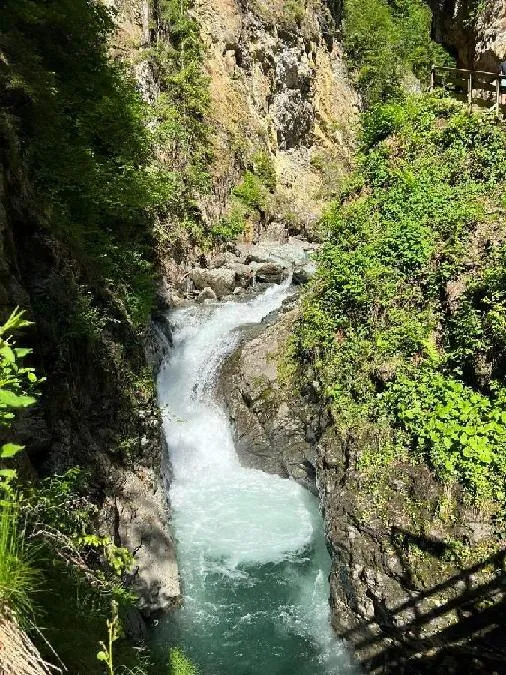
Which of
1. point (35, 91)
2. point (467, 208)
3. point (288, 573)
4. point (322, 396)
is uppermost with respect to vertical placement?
point (35, 91)

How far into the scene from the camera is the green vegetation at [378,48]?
107ft

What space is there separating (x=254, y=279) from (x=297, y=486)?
921 cm

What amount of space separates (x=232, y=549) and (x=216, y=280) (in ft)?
31.5

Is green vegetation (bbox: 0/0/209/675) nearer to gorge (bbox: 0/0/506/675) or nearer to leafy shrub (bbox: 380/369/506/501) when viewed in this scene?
gorge (bbox: 0/0/506/675)

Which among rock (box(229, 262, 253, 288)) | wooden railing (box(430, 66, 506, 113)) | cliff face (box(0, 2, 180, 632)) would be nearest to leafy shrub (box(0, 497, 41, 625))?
Result: cliff face (box(0, 2, 180, 632))

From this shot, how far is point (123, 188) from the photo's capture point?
10359mm

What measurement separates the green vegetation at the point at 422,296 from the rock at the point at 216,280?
6420 mm

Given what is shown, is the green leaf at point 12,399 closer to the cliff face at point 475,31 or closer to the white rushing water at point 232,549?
the white rushing water at point 232,549

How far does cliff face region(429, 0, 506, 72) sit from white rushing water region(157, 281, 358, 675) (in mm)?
11248

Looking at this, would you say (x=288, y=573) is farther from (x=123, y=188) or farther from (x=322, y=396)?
(x=123, y=188)

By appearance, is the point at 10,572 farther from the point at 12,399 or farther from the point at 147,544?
the point at 147,544

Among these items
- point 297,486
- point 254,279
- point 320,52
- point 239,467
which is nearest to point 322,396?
point 297,486

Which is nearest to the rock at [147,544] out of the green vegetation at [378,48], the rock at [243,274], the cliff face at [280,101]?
the rock at [243,274]

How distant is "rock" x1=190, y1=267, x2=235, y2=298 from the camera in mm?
16375
